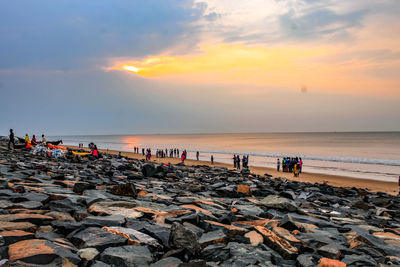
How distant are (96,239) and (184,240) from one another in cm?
120

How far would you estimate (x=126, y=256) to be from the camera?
11.1ft

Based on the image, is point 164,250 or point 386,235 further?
point 386,235

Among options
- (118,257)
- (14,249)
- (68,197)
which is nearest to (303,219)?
(118,257)

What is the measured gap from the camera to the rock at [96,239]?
141 inches

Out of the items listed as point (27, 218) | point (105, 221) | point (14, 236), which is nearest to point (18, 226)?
point (27, 218)

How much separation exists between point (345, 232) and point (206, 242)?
3840 mm

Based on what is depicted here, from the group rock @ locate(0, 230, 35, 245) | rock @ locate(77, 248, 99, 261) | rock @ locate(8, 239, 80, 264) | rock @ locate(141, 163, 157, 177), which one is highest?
rock @ locate(0, 230, 35, 245)

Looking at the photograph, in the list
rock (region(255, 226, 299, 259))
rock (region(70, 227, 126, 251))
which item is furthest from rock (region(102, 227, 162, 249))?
rock (region(255, 226, 299, 259))

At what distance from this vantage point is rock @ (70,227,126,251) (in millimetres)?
3579

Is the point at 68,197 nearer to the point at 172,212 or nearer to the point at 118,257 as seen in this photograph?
the point at 172,212

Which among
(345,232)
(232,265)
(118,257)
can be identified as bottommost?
(345,232)

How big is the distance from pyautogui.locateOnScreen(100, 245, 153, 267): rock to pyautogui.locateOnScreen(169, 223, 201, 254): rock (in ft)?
1.37

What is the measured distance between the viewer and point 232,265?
3629mm

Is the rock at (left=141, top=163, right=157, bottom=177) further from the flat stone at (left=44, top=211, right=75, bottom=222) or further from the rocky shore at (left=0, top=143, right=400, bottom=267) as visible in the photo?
the flat stone at (left=44, top=211, right=75, bottom=222)
